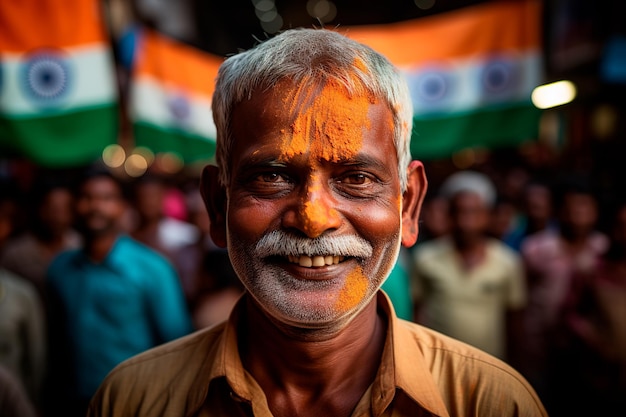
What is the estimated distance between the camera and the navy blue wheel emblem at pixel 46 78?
401 centimetres

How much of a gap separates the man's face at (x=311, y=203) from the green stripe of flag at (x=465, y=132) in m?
4.23

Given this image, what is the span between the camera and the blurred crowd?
3.80 metres

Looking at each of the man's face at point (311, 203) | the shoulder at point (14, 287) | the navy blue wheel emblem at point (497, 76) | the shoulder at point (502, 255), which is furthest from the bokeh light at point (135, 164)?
the man's face at point (311, 203)

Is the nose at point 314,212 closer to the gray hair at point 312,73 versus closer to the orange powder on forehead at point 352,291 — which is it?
the orange powder on forehead at point 352,291

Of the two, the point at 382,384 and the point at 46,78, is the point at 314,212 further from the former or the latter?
the point at 46,78

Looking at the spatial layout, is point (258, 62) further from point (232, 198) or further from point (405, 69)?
point (405, 69)

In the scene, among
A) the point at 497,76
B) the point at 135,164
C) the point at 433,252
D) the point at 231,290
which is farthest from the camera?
the point at 135,164

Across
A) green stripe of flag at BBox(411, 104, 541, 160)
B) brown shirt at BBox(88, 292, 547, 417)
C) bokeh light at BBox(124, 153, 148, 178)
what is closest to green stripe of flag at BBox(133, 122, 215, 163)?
green stripe of flag at BBox(411, 104, 541, 160)

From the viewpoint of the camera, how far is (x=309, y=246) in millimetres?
1451

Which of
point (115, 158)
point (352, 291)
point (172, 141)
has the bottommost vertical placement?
point (352, 291)

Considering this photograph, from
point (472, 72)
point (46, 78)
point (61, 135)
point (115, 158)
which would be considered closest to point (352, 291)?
point (61, 135)

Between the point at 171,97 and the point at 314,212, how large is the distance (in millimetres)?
5281

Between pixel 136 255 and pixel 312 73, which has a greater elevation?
pixel 312 73

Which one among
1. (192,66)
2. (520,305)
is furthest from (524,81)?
(192,66)
